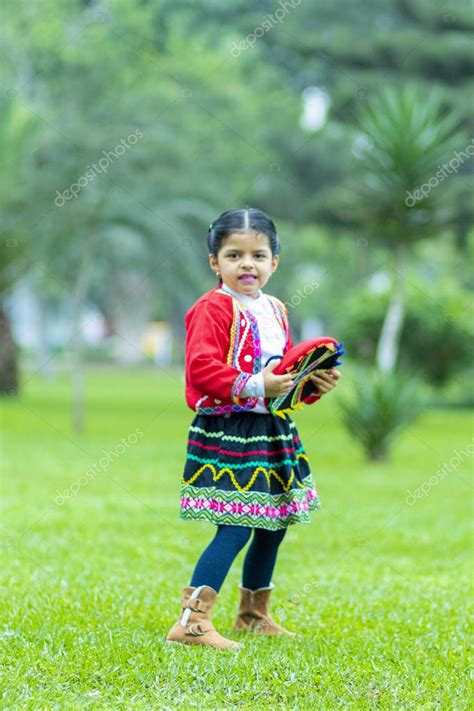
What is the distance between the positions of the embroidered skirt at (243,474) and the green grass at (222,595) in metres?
0.46

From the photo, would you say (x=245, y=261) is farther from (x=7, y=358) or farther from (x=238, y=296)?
(x=7, y=358)

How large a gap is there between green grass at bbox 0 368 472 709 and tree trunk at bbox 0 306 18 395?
350 inches

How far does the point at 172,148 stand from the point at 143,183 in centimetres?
142

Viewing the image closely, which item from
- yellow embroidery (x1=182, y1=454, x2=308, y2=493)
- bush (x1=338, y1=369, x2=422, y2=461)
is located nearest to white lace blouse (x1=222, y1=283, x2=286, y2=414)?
yellow embroidery (x1=182, y1=454, x2=308, y2=493)

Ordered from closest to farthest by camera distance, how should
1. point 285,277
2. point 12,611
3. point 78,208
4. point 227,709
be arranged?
1. point 227,709
2. point 12,611
3. point 78,208
4. point 285,277

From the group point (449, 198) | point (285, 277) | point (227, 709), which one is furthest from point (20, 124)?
point (285, 277)

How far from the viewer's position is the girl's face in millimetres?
3781

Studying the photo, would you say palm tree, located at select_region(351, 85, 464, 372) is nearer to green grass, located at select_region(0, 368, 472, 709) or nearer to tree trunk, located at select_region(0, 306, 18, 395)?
green grass, located at select_region(0, 368, 472, 709)

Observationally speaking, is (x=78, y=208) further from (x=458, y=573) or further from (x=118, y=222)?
(x=458, y=573)

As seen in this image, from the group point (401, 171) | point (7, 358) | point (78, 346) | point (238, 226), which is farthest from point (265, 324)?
point (7, 358)

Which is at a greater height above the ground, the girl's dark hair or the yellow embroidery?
the girl's dark hair

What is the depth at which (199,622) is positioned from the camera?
367 centimetres

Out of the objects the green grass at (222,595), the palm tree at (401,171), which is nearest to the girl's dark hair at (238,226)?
the green grass at (222,595)

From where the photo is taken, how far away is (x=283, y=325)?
3.91m
